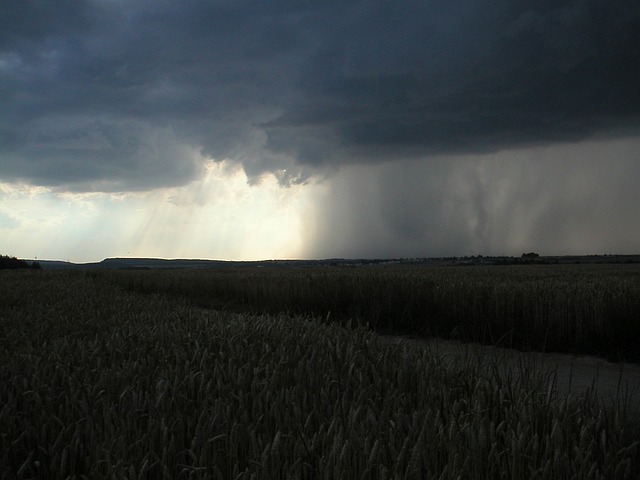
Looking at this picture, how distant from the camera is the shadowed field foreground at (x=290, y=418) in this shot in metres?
1.81

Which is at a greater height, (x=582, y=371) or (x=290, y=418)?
(x=290, y=418)

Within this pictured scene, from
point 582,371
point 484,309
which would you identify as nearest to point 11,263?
point 484,309

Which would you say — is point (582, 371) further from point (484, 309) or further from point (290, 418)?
point (290, 418)

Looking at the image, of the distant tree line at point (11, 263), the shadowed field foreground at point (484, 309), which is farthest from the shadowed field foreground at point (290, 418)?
the distant tree line at point (11, 263)

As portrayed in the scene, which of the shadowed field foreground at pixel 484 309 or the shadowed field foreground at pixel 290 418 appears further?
the shadowed field foreground at pixel 484 309

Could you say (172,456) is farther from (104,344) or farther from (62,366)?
(104,344)

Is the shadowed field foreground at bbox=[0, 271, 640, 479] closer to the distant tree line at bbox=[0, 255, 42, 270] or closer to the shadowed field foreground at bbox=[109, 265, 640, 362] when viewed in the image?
the shadowed field foreground at bbox=[109, 265, 640, 362]

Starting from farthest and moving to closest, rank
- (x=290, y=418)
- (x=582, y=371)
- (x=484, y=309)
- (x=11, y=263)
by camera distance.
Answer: (x=11, y=263) < (x=484, y=309) < (x=582, y=371) < (x=290, y=418)

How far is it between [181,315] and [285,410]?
401 centimetres

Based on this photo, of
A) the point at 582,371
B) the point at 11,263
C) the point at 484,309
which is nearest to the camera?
the point at 582,371

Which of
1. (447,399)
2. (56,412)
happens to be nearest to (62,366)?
(56,412)

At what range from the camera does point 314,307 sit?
10.0m

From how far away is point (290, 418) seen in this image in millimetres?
2189

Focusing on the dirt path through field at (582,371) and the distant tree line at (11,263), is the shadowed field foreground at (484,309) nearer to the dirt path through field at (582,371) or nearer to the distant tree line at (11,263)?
the dirt path through field at (582,371)
